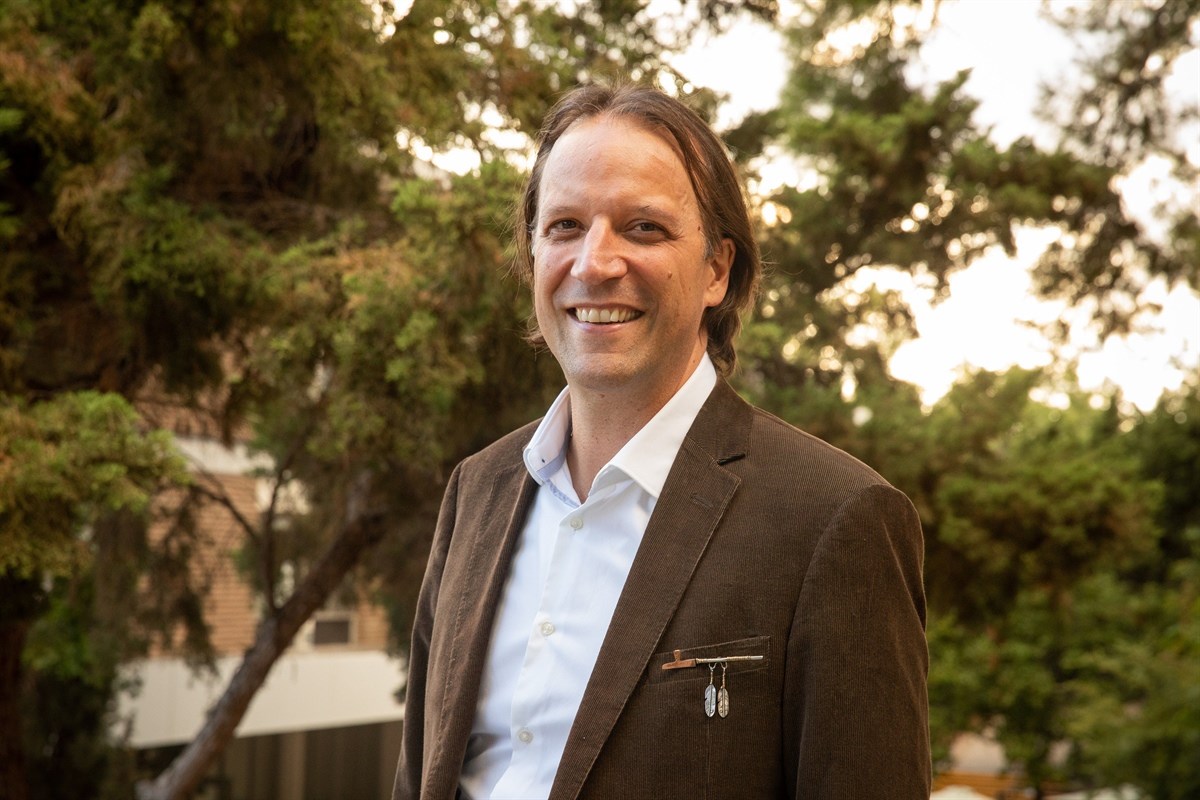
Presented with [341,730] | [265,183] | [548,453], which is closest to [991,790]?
[341,730]

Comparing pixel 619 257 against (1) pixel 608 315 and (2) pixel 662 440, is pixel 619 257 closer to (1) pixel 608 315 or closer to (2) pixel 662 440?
(1) pixel 608 315

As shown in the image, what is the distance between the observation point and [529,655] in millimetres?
1982

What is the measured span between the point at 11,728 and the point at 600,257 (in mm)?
8919

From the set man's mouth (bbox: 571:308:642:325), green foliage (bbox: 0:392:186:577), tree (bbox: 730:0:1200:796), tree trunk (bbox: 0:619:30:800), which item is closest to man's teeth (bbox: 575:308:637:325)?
man's mouth (bbox: 571:308:642:325)

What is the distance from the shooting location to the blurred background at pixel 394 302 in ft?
22.1

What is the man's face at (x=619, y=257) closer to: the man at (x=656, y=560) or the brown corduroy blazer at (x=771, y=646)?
the man at (x=656, y=560)

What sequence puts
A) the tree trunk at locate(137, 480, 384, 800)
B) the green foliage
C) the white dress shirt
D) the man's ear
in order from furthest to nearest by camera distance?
the tree trunk at locate(137, 480, 384, 800) → the green foliage → the man's ear → the white dress shirt

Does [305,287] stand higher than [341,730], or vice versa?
[305,287]

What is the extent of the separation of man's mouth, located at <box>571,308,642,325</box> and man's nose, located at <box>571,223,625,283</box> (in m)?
0.05

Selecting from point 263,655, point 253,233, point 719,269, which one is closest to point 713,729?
point 719,269

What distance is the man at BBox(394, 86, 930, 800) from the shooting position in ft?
5.74

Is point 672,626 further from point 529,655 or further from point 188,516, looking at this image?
point 188,516

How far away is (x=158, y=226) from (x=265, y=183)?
1.49 meters

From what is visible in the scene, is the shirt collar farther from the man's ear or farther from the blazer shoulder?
the blazer shoulder
